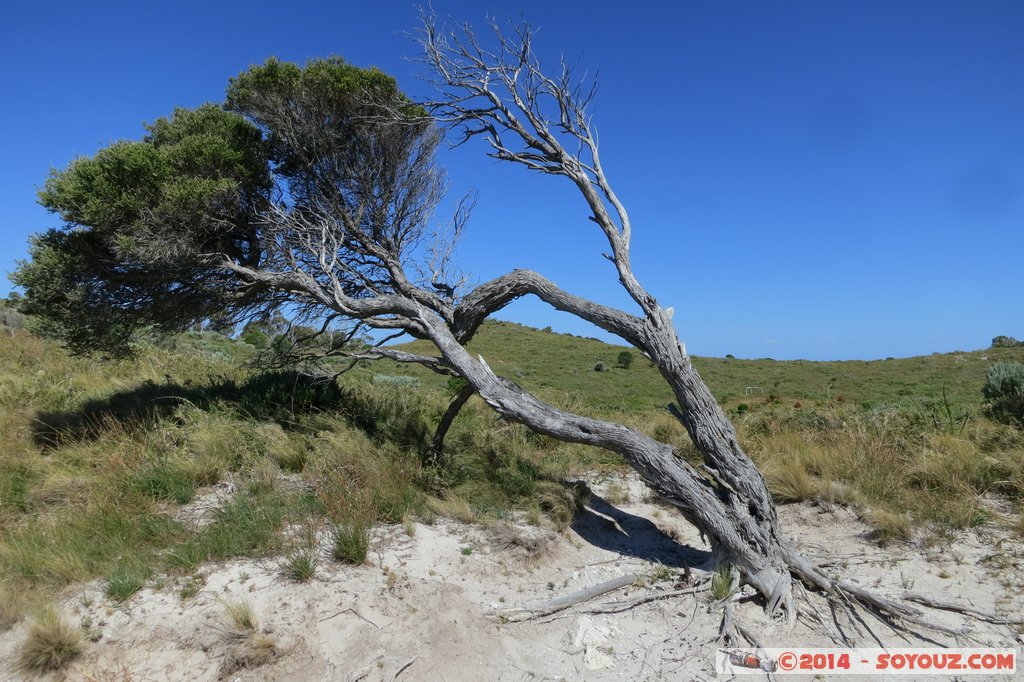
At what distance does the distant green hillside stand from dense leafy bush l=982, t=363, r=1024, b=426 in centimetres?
1074

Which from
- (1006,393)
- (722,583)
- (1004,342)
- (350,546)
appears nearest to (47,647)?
(350,546)

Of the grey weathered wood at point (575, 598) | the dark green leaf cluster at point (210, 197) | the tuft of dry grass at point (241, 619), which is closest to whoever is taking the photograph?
the tuft of dry grass at point (241, 619)

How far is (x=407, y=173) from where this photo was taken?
9.73m

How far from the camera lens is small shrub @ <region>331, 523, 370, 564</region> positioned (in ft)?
17.0

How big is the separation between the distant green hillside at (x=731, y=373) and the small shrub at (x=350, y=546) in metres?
17.3

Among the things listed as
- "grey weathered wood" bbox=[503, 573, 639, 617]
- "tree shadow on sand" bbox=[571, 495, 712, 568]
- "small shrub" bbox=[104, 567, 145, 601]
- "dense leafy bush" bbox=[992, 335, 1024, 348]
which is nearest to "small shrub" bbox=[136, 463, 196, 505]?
"small shrub" bbox=[104, 567, 145, 601]

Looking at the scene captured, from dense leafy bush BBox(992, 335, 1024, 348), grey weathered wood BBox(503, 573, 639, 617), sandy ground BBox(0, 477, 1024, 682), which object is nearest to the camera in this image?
sandy ground BBox(0, 477, 1024, 682)

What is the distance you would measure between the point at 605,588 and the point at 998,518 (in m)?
4.17

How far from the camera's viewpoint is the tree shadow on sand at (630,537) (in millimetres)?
5891

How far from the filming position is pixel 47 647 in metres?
3.88

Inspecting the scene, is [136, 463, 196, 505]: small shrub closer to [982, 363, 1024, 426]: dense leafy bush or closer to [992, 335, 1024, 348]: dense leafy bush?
[982, 363, 1024, 426]: dense leafy bush

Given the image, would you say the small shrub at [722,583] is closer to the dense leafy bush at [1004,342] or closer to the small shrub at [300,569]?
the small shrub at [300,569]

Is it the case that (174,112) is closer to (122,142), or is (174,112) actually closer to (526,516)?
(122,142)

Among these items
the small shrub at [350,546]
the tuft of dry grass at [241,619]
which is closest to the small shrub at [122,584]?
the tuft of dry grass at [241,619]
